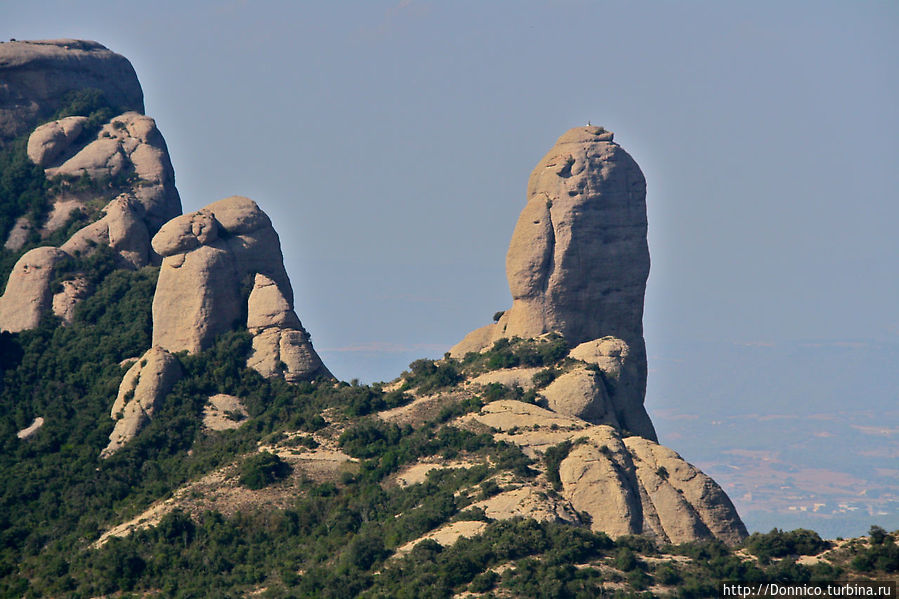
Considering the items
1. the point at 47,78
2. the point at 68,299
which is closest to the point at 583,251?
the point at 68,299

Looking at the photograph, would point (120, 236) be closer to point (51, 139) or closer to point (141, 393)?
point (51, 139)

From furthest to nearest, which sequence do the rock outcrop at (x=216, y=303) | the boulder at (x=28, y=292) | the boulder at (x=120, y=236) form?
the boulder at (x=120, y=236), the boulder at (x=28, y=292), the rock outcrop at (x=216, y=303)

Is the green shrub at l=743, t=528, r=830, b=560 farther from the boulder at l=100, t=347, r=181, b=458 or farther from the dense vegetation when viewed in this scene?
the boulder at l=100, t=347, r=181, b=458

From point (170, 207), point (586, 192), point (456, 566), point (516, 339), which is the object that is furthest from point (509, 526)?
point (170, 207)

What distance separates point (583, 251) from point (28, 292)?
111 feet

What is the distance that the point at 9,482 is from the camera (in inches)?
3169

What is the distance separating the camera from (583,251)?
87062 millimetres

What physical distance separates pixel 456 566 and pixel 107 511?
74.1 feet

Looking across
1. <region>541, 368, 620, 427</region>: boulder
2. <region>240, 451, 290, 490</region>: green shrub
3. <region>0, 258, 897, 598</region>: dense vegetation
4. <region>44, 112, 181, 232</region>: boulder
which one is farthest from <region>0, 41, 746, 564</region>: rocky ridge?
<region>240, 451, 290, 490</region>: green shrub

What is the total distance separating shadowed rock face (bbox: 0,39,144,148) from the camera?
10531 centimetres

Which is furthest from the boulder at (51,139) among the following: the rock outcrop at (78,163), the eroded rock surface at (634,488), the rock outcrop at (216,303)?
the eroded rock surface at (634,488)

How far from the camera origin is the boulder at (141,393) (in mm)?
82312

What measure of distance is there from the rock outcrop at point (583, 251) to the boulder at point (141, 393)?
2007 cm

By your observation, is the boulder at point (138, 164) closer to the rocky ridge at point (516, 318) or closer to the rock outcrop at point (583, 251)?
the rocky ridge at point (516, 318)
